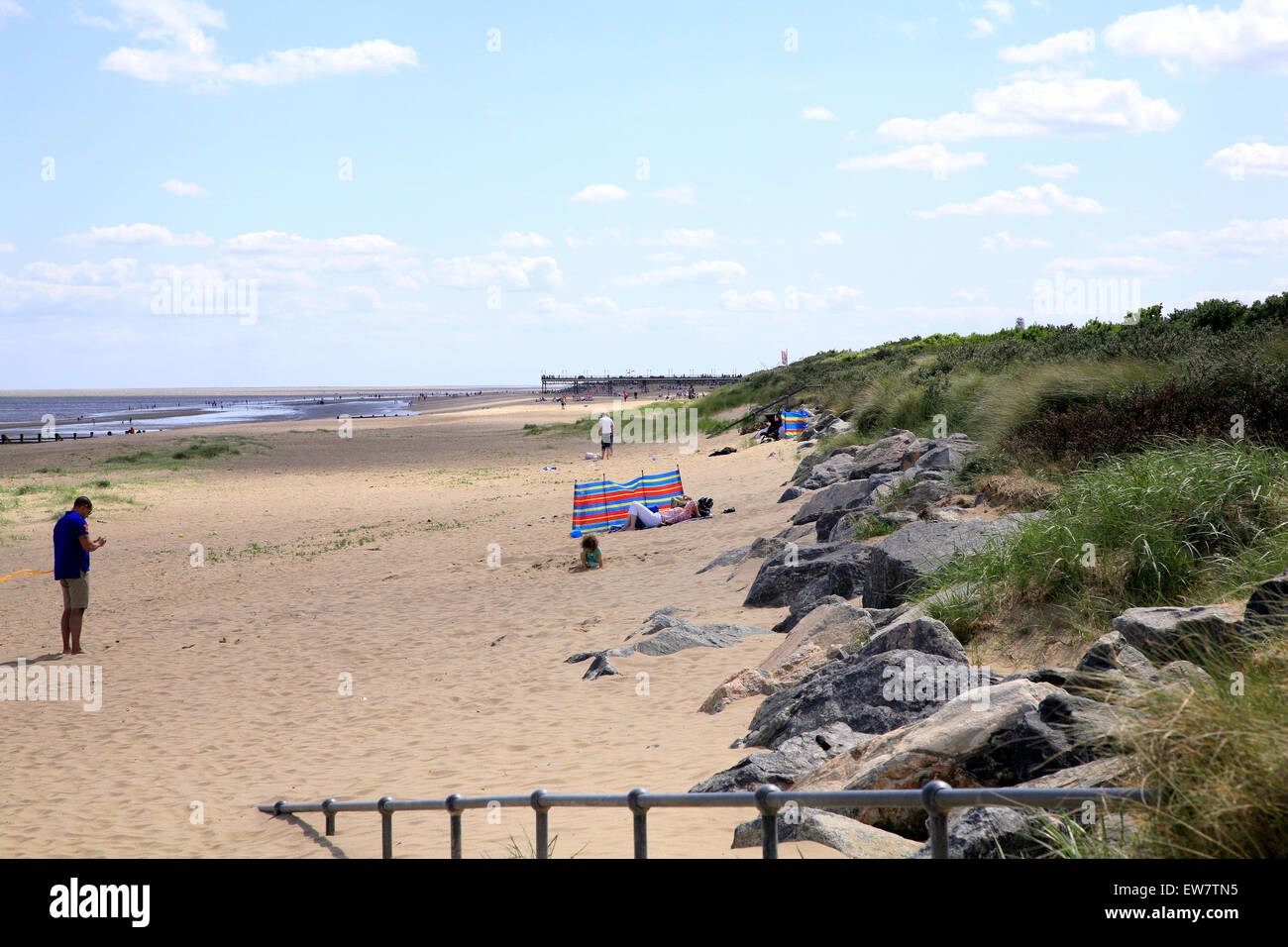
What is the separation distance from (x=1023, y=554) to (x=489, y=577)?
953 cm

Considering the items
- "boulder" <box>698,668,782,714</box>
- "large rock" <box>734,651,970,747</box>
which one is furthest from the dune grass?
"boulder" <box>698,668,782,714</box>

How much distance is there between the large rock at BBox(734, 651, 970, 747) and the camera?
5.80 metres

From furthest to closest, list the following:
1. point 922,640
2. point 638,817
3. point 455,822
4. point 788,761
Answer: point 922,640
point 788,761
point 455,822
point 638,817

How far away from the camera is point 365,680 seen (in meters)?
10.3

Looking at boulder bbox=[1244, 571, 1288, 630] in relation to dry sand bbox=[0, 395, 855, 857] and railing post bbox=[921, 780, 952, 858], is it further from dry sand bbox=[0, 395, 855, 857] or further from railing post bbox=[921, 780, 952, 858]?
railing post bbox=[921, 780, 952, 858]

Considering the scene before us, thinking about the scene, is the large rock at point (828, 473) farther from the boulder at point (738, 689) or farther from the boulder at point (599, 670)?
the boulder at point (738, 689)

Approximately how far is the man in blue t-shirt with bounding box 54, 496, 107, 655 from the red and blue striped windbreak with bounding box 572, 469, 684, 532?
7902 millimetres

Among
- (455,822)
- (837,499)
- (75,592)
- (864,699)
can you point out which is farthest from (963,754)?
(75,592)

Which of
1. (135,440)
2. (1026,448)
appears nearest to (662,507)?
(1026,448)

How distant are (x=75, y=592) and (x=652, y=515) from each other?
9693 mm

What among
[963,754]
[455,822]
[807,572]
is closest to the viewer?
[455,822]

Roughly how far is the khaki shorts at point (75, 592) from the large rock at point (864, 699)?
9.35 m

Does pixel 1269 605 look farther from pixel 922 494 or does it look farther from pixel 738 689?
pixel 922 494
